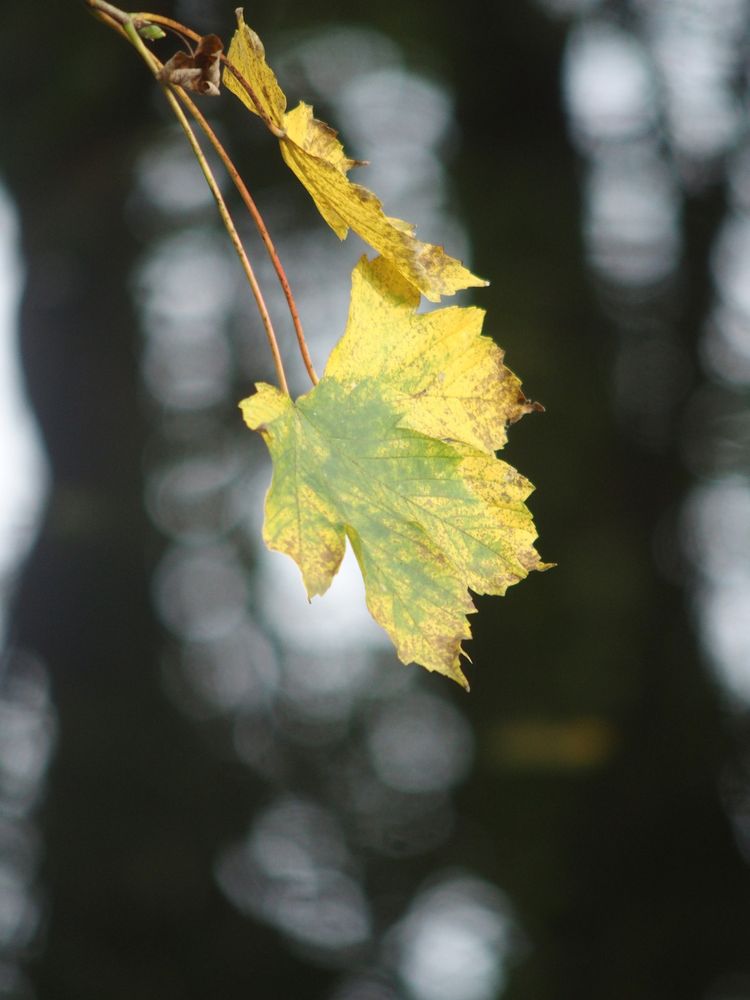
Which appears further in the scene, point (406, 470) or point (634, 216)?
point (634, 216)

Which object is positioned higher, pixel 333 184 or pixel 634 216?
pixel 333 184

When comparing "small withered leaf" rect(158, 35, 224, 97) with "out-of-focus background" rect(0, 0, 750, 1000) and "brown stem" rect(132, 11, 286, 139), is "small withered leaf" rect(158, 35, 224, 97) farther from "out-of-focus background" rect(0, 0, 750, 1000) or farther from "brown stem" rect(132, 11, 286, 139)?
"out-of-focus background" rect(0, 0, 750, 1000)

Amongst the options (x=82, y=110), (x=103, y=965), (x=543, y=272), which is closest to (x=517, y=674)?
(x=543, y=272)

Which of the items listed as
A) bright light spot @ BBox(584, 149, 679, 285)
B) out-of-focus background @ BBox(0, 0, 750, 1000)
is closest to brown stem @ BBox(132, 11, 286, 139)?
out-of-focus background @ BBox(0, 0, 750, 1000)

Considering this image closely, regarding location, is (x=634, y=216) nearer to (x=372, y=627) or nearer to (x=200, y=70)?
(x=372, y=627)

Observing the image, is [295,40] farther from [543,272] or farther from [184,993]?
[184,993]

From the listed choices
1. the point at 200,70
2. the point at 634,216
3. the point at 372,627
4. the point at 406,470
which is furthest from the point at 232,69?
the point at 634,216
